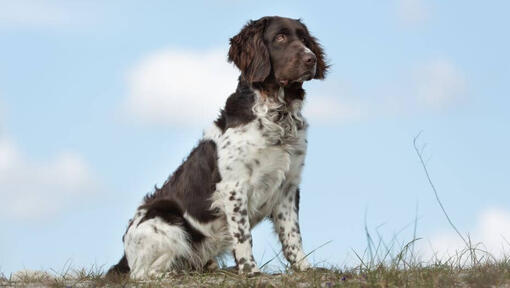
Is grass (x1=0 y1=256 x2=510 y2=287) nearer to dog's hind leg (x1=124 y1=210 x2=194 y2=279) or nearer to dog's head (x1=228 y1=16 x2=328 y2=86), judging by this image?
dog's hind leg (x1=124 y1=210 x2=194 y2=279)

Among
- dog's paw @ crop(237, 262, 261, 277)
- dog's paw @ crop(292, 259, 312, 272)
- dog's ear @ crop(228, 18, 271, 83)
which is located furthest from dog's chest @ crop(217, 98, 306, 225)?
dog's paw @ crop(292, 259, 312, 272)

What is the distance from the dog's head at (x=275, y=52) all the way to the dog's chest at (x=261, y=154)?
0.34 meters

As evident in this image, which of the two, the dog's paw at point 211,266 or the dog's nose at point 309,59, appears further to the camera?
the dog's paw at point 211,266

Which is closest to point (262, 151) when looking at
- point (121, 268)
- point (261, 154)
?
point (261, 154)

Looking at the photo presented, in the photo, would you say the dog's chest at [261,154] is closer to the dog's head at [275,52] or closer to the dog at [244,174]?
the dog at [244,174]

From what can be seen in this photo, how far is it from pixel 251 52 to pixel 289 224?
1.58 m

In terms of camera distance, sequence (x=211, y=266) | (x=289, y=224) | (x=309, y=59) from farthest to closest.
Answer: (x=211, y=266) → (x=289, y=224) → (x=309, y=59)

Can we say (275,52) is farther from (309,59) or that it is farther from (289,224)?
(289,224)

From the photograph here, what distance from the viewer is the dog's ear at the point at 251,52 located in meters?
6.04

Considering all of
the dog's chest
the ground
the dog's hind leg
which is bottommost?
the ground

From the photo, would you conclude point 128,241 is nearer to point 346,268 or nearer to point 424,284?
point 346,268

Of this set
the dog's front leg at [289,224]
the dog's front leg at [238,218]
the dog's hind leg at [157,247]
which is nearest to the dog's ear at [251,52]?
the dog's front leg at [238,218]

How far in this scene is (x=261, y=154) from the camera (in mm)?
5977

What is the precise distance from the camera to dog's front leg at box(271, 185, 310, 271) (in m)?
6.19
